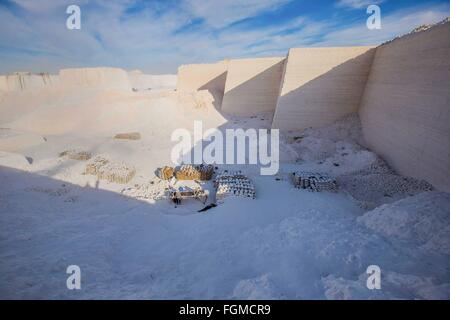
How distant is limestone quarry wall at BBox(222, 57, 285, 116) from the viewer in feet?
55.3

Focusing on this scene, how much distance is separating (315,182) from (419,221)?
2957 millimetres

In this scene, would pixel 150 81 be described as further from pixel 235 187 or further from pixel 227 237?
pixel 227 237

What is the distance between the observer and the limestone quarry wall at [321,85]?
1200 centimetres

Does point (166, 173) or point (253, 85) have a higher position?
point (253, 85)

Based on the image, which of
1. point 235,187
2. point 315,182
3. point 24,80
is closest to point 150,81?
point 24,80

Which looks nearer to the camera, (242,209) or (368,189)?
(242,209)

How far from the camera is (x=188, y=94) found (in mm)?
18672

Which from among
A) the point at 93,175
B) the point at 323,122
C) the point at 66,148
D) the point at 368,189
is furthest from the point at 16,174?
→ the point at 323,122

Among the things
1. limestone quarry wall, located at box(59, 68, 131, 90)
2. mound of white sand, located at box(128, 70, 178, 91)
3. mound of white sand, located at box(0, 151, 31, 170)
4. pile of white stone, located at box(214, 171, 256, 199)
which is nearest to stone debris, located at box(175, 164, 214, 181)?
pile of white stone, located at box(214, 171, 256, 199)

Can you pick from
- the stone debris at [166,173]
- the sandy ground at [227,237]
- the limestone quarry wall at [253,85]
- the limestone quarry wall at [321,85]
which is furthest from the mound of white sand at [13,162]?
the limestone quarry wall at [253,85]

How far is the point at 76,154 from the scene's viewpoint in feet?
31.6

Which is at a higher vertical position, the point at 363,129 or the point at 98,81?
the point at 98,81

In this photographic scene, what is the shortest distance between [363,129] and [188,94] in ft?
41.5

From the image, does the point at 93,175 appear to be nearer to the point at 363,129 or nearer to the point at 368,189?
the point at 368,189
